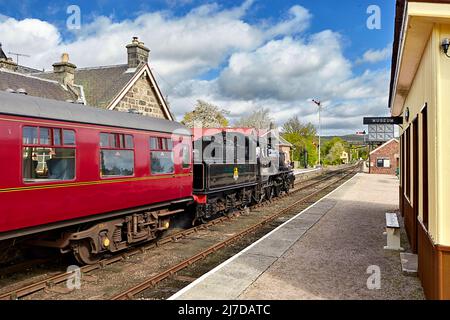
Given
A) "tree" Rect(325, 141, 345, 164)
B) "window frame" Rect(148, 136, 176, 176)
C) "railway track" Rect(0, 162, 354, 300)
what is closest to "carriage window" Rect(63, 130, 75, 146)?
"window frame" Rect(148, 136, 176, 176)

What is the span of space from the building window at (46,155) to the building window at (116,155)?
31.5 inches

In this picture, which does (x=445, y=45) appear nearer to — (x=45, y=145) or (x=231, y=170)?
(x=45, y=145)

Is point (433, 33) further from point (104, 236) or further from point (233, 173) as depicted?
point (233, 173)

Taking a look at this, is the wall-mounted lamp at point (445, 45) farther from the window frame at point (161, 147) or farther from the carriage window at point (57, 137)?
the window frame at point (161, 147)

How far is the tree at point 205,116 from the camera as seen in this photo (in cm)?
5488

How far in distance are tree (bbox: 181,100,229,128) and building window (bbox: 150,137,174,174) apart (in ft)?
145

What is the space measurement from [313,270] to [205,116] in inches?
1925

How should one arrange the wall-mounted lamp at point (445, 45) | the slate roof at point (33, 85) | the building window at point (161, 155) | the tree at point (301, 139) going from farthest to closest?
the tree at point (301, 139), the slate roof at point (33, 85), the building window at point (161, 155), the wall-mounted lamp at point (445, 45)

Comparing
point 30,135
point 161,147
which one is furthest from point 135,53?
point 30,135

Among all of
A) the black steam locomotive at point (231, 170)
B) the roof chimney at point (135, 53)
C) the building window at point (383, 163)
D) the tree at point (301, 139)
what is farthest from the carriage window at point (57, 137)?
the tree at point (301, 139)

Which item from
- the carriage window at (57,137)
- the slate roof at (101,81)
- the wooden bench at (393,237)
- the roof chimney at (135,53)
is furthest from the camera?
the roof chimney at (135,53)

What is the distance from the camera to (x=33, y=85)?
1628cm

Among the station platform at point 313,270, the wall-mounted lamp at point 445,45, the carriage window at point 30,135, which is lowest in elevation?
the station platform at point 313,270

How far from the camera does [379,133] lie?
5672 cm
